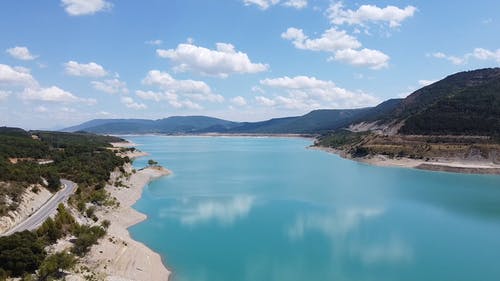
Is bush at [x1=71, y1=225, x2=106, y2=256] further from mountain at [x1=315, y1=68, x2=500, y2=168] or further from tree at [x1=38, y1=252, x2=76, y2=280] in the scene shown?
mountain at [x1=315, y1=68, x2=500, y2=168]

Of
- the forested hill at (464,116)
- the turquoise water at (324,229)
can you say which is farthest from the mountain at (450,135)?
the turquoise water at (324,229)

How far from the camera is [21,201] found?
99.1 ft

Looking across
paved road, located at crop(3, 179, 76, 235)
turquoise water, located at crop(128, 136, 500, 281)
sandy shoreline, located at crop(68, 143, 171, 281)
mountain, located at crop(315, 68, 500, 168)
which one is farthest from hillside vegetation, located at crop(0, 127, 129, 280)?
mountain, located at crop(315, 68, 500, 168)

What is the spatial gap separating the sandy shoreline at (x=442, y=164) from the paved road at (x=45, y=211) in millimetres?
54996

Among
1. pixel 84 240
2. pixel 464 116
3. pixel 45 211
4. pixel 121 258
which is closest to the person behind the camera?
pixel 84 240

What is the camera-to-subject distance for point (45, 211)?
3059 centimetres

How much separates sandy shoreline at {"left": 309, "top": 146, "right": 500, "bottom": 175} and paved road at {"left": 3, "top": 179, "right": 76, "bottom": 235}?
54996mm

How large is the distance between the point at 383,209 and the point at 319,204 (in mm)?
5751

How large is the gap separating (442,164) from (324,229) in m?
47.6

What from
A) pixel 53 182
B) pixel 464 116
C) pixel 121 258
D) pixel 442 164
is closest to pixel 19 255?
pixel 121 258

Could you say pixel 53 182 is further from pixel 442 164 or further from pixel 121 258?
pixel 442 164

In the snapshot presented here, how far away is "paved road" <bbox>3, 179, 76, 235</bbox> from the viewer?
26.6m

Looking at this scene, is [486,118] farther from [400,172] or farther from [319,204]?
[319,204]

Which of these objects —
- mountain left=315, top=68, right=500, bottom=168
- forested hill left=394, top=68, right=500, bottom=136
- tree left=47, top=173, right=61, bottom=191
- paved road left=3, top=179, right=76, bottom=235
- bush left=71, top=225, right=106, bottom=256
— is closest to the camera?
bush left=71, top=225, right=106, bottom=256
